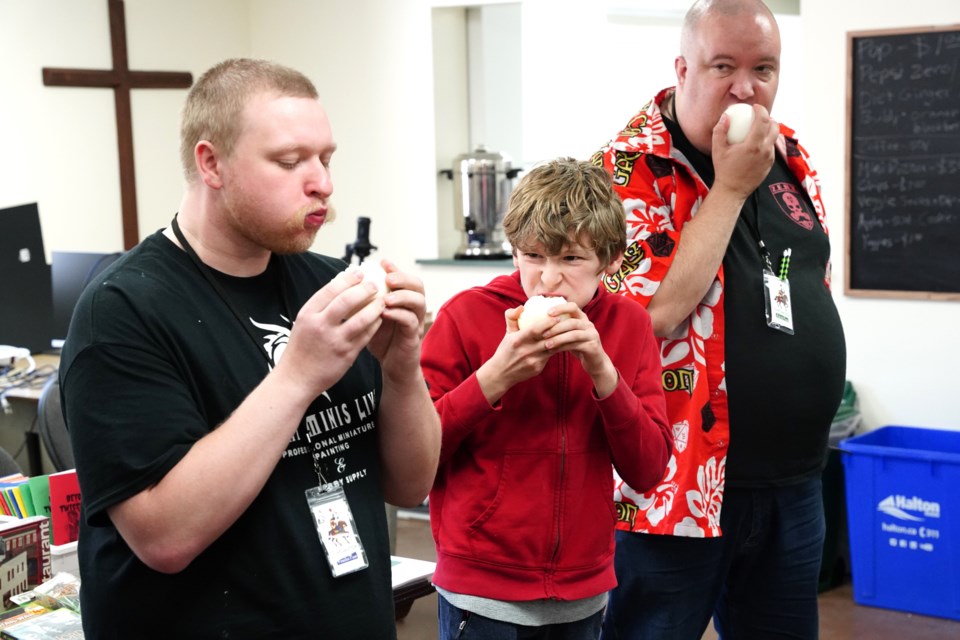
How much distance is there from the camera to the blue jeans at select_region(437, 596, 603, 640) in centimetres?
170

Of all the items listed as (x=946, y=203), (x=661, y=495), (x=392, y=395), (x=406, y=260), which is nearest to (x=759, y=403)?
(x=661, y=495)

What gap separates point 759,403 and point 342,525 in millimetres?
875

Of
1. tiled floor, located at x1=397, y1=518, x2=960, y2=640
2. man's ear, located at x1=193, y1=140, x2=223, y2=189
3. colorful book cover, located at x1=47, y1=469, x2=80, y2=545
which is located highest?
man's ear, located at x1=193, y1=140, x2=223, y2=189

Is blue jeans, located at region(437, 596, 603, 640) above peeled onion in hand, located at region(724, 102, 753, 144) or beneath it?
beneath

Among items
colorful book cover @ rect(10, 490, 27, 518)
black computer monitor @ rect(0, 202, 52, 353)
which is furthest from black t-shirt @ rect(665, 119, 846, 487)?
black computer monitor @ rect(0, 202, 52, 353)

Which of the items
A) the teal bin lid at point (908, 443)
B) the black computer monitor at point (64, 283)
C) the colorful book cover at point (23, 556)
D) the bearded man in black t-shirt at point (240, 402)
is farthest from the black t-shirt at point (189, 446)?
the black computer monitor at point (64, 283)

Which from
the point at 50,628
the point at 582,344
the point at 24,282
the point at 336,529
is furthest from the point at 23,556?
the point at 24,282

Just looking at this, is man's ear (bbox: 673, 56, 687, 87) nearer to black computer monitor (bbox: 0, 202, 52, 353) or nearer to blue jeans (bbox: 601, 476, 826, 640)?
blue jeans (bbox: 601, 476, 826, 640)

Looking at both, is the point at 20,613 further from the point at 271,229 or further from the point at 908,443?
the point at 908,443

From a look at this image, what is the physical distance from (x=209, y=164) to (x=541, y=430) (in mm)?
675

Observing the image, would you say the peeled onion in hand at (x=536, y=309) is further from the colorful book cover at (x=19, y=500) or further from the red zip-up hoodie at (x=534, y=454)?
the colorful book cover at (x=19, y=500)

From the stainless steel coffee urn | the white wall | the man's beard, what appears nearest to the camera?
the man's beard

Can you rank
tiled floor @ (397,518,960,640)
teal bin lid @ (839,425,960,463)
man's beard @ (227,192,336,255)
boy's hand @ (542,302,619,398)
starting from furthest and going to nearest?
1. teal bin lid @ (839,425,960,463)
2. tiled floor @ (397,518,960,640)
3. boy's hand @ (542,302,619,398)
4. man's beard @ (227,192,336,255)

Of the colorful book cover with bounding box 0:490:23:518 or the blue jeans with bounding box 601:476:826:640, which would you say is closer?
the blue jeans with bounding box 601:476:826:640
